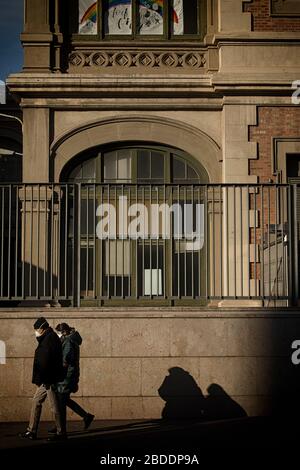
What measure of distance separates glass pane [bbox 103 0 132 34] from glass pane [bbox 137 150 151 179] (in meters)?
2.66

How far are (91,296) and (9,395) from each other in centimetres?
193

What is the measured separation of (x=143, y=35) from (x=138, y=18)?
44cm

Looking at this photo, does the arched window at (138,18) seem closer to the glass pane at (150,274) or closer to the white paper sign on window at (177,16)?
the white paper sign on window at (177,16)

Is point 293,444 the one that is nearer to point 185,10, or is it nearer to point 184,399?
point 184,399

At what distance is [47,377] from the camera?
12.0m

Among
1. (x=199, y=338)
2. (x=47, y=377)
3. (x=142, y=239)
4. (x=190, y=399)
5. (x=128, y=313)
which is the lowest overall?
(x=190, y=399)

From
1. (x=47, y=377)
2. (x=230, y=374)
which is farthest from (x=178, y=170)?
(x=47, y=377)

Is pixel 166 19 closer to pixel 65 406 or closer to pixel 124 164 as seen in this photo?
pixel 124 164

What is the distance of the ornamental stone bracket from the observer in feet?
63.0

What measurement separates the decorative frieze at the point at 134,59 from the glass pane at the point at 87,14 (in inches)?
22.8

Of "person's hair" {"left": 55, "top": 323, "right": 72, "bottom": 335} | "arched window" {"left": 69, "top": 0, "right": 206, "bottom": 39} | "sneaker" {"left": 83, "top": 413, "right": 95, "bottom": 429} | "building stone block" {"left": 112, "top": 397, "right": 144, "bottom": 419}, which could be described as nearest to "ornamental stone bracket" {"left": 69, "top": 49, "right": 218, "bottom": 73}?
"arched window" {"left": 69, "top": 0, "right": 206, "bottom": 39}

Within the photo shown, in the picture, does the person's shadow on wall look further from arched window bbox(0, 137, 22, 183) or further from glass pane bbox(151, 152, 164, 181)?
arched window bbox(0, 137, 22, 183)

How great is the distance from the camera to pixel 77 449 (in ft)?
36.7
